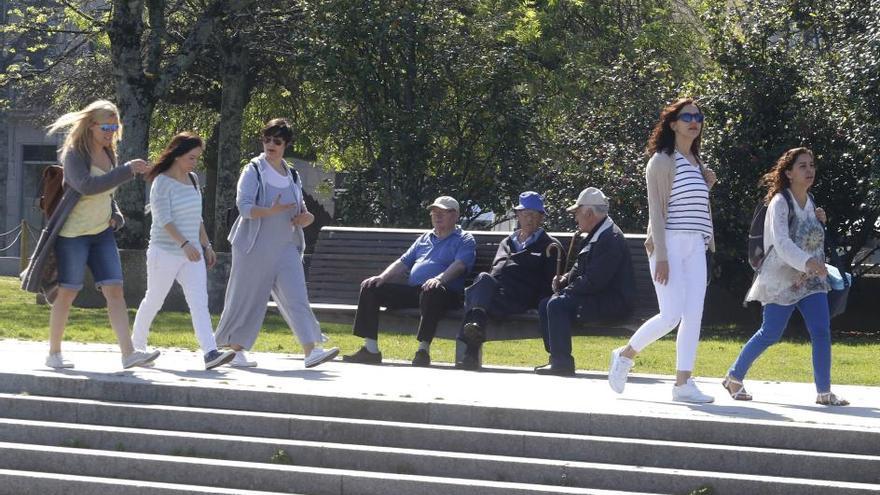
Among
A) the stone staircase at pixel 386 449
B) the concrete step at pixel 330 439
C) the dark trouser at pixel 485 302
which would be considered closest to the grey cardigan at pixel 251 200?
the dark trouser at pixel 485 302

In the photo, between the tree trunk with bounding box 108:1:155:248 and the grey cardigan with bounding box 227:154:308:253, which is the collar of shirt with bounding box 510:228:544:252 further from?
the tree trunk with bounding box 108:1:155:248

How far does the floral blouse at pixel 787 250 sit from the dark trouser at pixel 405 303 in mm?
2906

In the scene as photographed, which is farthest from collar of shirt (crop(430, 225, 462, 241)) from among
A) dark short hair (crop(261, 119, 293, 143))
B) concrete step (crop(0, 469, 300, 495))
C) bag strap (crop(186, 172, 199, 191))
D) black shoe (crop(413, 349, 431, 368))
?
concrete step (crop(0, 469, 300, 495))

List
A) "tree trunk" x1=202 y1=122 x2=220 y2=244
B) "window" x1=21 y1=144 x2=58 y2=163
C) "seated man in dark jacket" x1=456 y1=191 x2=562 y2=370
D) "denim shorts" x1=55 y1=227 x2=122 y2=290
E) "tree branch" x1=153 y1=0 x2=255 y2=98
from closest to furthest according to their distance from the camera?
"denim shorts" x1=55 y1=227 x2=122 y2=290 < "seated man in dark jacket" x1=456 y1=191 x2=562 y2=370 < "tree branch" x1=153 y1=0 x2=255 y2=98 < "tree trunk" x1=202 y1=122 x2=220 y2=244 < "window" x1=21 y1=144 x2=58 y2=163

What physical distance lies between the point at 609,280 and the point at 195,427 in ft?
11.2

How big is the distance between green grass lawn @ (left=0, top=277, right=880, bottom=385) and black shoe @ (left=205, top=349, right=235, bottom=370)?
9.85 feet

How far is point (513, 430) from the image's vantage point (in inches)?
314

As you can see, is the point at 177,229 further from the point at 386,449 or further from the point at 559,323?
the point at 386,449

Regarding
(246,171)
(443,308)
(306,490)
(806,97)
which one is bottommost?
(306,490)

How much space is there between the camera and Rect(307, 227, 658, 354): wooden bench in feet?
36.2

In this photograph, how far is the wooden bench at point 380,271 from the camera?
11.0 metres

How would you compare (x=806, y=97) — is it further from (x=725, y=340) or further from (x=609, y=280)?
(x=609, y=280)

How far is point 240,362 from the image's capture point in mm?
10594

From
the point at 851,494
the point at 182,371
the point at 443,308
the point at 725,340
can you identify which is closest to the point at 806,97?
the point at 725,340
